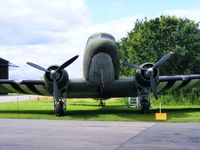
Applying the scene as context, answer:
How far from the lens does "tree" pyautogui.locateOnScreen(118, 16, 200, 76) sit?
122ft

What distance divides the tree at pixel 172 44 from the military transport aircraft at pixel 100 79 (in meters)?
16.5

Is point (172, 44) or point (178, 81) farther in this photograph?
point (172, 44)

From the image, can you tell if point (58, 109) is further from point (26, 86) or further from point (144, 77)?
point (144, 77)

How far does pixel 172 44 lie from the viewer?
3775 cm

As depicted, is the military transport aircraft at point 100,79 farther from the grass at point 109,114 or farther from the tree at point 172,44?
the tree at point 172,44

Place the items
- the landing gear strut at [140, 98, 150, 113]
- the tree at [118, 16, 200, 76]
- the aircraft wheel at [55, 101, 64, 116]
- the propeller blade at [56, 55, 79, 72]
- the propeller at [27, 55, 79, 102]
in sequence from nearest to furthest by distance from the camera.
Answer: the propeller at [27, 55, 79, 102]
the aircraft wheel at [55, 101, 64, 116]
the propeller blade at [56, 55, 79, 72]
the landing gear strut at [140, 98, 150, 113]
the tree at [118, 16, 200, 76]

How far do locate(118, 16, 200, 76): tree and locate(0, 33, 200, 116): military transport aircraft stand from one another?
1654cm

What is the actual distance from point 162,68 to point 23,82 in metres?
24.1

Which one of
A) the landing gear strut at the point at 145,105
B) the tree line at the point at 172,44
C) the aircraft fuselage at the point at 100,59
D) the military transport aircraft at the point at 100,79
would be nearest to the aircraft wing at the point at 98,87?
the military transport aircraft at the point at 100,79

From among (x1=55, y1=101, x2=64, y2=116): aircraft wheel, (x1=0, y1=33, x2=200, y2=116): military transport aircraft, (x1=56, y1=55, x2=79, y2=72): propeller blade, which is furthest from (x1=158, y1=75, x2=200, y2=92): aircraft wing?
(x1=55, y1=101, x2=64, y2=116): aircraft wheel

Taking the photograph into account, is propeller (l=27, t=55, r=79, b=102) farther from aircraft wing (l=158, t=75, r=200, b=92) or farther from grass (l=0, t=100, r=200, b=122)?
aircraft wing (l=158, t=75, r=200, b=92)

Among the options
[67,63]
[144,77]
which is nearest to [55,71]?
[67,63]

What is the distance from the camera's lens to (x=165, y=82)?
21375 mm

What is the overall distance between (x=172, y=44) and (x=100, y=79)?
70.9 ft
